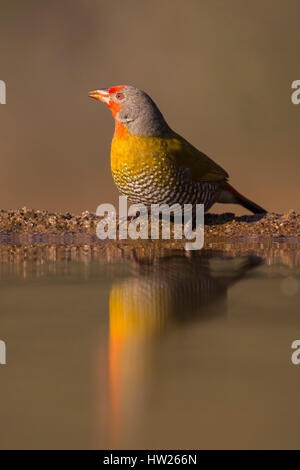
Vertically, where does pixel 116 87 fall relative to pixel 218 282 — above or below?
above

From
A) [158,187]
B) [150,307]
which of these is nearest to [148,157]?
[158,187]

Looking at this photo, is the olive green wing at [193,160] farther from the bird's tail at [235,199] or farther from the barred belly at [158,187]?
the bird's tail at [235,199]

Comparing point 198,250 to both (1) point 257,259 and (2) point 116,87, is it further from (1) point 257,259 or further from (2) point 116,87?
(2) point 116,87

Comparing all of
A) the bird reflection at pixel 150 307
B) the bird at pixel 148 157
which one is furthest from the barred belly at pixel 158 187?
the bird reflection at pixel 150 307

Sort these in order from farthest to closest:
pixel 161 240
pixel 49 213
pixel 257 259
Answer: pixel 49 213
pixel 161 240
pixel 257 259

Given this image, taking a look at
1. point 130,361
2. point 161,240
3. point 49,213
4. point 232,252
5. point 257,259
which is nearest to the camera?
point 130,361

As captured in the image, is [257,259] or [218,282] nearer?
[218,282]

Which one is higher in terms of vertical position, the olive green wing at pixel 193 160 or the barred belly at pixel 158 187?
the olive green wing at pixel 193 160
